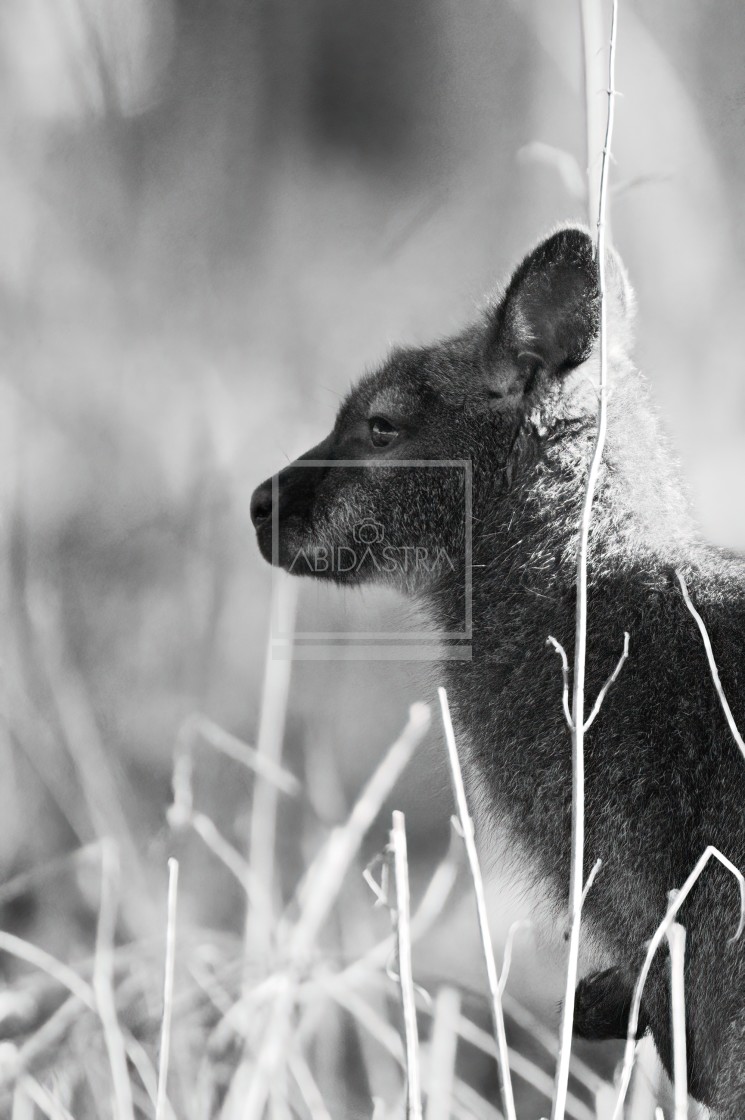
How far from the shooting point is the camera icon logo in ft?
8.06

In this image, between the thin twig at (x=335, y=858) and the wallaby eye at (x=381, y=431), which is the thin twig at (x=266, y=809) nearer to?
the thin twig at (x=335, y=858)

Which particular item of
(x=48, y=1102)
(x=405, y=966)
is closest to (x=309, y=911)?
(x=48, y=1102)

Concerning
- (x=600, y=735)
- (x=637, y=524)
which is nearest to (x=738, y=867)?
(x=600, y=735)

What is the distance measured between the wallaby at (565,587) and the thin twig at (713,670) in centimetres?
6

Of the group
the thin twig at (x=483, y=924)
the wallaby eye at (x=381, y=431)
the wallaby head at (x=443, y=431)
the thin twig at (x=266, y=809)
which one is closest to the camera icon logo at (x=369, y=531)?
the wallaby head at (x=443, y=431)

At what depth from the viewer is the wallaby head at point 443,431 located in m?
2.22

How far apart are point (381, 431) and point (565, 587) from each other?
0.58 m

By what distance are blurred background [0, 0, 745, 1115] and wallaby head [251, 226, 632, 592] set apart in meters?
0.64

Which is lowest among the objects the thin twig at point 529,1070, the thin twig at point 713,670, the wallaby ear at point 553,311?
the thin twig at point 529,1070

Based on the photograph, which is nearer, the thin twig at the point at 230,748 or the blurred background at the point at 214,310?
the thin twig at the point at 230,748

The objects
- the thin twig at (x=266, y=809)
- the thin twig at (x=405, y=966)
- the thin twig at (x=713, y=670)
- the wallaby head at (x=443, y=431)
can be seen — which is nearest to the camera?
the thin twig at (x=405, y=966)

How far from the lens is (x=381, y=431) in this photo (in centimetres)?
252

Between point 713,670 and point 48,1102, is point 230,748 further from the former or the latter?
point 713,670

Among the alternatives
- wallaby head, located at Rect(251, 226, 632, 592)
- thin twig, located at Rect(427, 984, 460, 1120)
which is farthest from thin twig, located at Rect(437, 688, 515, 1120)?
wallaby head, located at Rect(251, 226, 632, 592)
